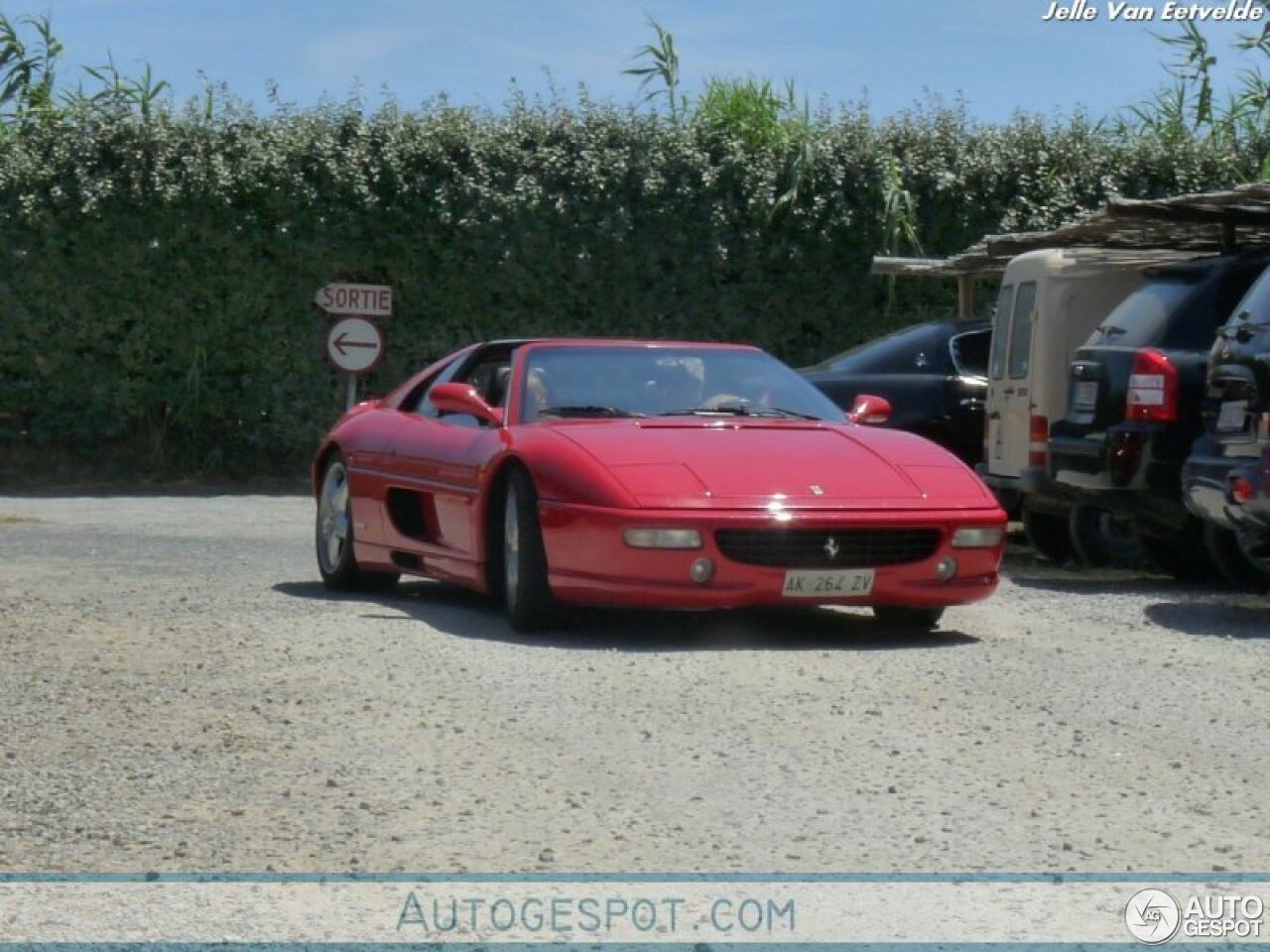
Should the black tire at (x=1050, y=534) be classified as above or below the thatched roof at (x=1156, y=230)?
below

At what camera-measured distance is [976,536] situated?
9070 mm

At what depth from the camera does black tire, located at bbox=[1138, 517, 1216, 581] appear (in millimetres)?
12156

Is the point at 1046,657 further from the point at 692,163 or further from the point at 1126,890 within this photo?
the point at 692,163

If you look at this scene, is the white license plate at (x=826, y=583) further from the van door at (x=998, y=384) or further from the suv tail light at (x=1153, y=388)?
the van door at (x=998, y=384)

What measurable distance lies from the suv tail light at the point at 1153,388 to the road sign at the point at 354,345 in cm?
1119

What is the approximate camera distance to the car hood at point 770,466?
8766 millimetres

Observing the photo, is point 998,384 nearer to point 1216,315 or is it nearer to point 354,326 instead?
point 1216,315

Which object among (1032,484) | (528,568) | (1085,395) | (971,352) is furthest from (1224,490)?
(971,352)

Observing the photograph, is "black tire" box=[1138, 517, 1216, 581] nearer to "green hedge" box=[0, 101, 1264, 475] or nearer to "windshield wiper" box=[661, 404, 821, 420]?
"windshield wiper" box=[661, 404, 821, 420]

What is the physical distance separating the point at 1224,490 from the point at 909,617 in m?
1.60

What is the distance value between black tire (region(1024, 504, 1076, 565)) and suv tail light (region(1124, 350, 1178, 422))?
2576 mm

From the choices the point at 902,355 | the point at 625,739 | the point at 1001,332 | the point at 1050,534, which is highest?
the point at 1001,332

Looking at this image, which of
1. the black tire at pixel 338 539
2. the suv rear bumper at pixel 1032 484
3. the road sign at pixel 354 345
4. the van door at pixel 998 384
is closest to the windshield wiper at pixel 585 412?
the black tire at pixel 338 539

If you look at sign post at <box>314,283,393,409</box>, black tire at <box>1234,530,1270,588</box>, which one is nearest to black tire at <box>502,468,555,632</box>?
black tire at <box>1234,530,1270,588</box>
